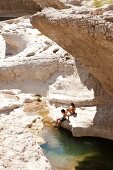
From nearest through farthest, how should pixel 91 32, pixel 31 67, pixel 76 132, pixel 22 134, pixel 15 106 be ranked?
pixel 22 134
pixel 91 32
pixel 76 132
pixel 15 106
pixel 31 67

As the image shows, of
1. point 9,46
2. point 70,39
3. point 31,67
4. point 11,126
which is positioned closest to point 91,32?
point 70,39

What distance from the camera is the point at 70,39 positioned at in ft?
40.0

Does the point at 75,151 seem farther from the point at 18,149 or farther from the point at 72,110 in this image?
the point at 18,149

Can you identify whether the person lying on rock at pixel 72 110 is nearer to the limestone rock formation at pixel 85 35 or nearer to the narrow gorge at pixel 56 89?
the narrow gorge at pixel 56 89

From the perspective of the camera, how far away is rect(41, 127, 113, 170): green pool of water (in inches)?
504

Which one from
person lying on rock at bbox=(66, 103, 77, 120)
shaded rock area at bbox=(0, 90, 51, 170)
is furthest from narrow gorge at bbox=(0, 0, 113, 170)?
person lying on rock at bbox=(66, 103, 77, 120)

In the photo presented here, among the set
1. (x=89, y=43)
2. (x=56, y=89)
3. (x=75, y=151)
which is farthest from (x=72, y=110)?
(x=89, y=43)

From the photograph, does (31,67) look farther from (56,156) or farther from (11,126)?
(11,126)

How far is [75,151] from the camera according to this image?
13.8 meters

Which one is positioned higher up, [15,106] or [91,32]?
[91,32]

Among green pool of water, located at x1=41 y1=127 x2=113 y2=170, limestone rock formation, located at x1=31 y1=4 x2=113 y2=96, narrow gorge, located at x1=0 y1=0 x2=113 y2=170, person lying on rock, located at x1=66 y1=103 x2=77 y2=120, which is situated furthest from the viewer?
person lying on rock, located at x1=66 y1=103 x2=77 y2=120

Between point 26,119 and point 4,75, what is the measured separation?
4152 millimetres

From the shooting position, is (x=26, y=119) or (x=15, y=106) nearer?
(x=26, y=119)

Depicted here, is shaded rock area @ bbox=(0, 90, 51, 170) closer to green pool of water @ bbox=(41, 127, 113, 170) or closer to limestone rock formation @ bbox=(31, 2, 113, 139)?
limestone rock formation @ bbox=(31, 2, 113, 139)
